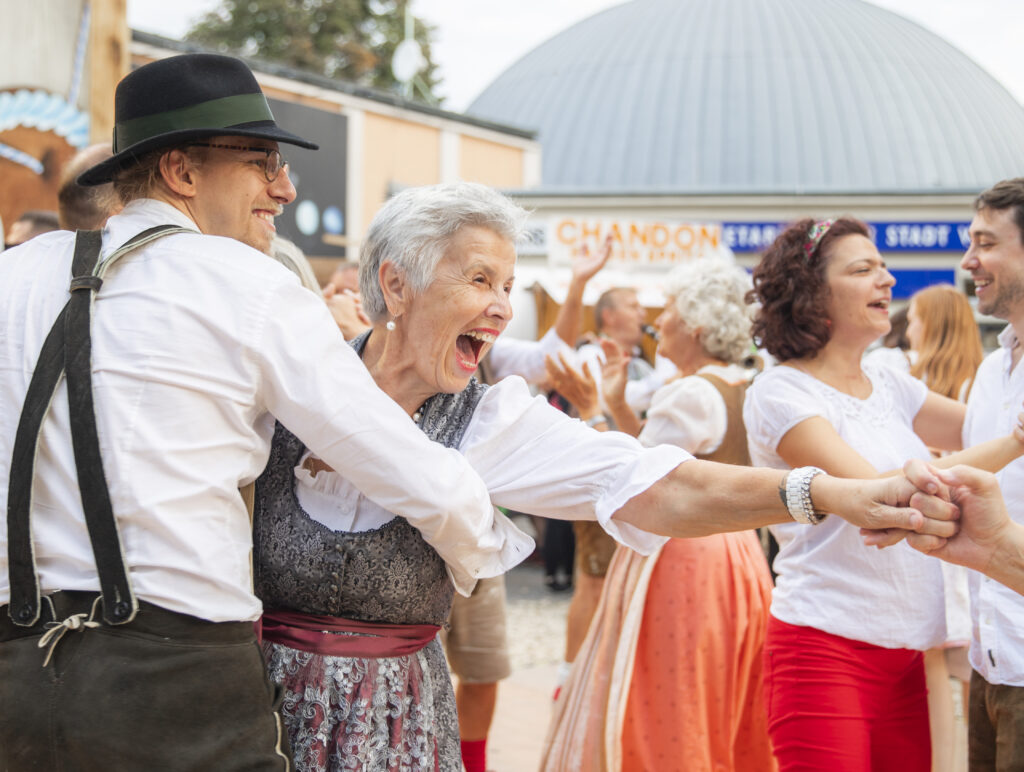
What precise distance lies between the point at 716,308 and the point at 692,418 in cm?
57

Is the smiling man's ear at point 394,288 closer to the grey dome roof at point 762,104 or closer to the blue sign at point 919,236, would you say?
the blue sign at point 919,236

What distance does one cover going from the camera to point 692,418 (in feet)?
12.2

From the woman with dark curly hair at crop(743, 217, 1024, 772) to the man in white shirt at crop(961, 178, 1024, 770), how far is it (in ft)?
0.46

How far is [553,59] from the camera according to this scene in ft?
101

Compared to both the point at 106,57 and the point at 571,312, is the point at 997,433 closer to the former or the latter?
the point at 571,312

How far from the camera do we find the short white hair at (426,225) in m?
2.13

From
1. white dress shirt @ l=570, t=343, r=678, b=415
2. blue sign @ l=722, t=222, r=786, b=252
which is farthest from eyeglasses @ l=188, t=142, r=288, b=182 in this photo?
blue sign @ l=722, t=222, r=786, b=252

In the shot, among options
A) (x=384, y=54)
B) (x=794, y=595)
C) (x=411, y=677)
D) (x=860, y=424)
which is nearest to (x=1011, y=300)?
(x=860, y=424)

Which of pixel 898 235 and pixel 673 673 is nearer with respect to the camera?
pixel 673 673

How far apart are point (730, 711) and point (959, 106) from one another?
27796 millimetres

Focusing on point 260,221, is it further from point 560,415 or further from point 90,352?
point 560,415

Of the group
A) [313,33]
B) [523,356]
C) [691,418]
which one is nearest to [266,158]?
[691,418]

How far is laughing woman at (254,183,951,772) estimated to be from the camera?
1.97 meters

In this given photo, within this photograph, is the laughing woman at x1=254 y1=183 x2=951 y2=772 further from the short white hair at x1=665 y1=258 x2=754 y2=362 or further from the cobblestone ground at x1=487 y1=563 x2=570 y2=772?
the cobblestone ground at x1=487 y1=563 x2=570 y2=772
